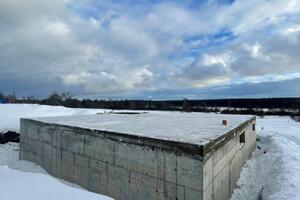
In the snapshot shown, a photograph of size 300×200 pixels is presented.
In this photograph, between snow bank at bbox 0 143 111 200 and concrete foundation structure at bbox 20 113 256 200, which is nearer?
snow bank at bbox 0 143 111 200

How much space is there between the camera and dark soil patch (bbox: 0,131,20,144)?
13.7 metres

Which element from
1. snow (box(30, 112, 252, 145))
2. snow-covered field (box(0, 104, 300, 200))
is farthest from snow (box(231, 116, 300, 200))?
snow (box(30, 112, 252, 145))

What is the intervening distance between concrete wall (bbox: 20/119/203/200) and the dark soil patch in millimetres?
6174

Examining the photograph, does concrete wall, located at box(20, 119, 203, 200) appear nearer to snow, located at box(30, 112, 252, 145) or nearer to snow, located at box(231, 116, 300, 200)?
snow, located at box(30, 112, 252, 145)

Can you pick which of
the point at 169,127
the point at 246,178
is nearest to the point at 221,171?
the point at 169,127

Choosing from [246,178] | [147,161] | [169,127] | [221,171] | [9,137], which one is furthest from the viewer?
[9,137]

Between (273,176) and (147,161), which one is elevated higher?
(147,161)

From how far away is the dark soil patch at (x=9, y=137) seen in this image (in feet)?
45.0

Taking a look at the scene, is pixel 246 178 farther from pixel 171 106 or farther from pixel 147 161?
pixel 171 106

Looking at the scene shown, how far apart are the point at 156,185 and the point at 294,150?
22.3ft

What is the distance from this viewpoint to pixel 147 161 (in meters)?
5.32

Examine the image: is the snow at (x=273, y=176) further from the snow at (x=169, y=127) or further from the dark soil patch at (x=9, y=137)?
the dark soil patch at (x=9, y=137)

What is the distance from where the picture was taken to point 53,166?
8078 mm

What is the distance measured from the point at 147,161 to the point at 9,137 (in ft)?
38.2
